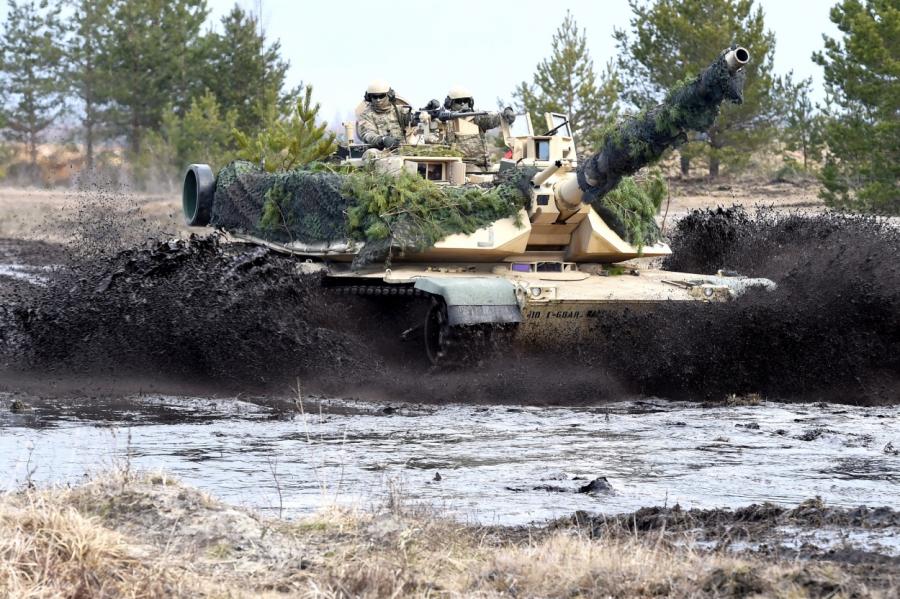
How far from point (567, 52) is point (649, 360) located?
26205mm

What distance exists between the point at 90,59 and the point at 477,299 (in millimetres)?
40087

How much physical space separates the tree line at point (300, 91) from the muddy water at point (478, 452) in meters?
5.92

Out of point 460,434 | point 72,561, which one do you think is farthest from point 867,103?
point 72,561

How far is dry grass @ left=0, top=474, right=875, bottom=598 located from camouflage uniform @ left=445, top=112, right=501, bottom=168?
9.37 metres

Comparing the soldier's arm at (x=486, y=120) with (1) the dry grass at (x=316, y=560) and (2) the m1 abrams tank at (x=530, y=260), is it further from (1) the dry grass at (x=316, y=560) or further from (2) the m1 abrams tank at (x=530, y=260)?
(1) the dry grass at (x=316, y=560)

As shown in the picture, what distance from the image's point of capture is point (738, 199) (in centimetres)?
3681

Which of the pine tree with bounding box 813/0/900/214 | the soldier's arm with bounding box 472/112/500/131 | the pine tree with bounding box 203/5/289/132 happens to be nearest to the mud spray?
the soldier's arm with bounding box 472/112/500/131

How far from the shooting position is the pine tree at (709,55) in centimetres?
3434

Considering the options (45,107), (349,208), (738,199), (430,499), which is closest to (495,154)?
(349,208)

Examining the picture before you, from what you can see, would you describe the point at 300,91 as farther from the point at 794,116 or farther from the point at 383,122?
the point at 383,122

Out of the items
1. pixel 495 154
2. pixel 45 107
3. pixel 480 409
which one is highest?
pixel 45 107

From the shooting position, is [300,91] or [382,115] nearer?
[382,115]

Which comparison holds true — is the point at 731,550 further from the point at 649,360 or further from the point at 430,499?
the point at 649,360

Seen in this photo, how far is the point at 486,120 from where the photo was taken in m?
15.7
